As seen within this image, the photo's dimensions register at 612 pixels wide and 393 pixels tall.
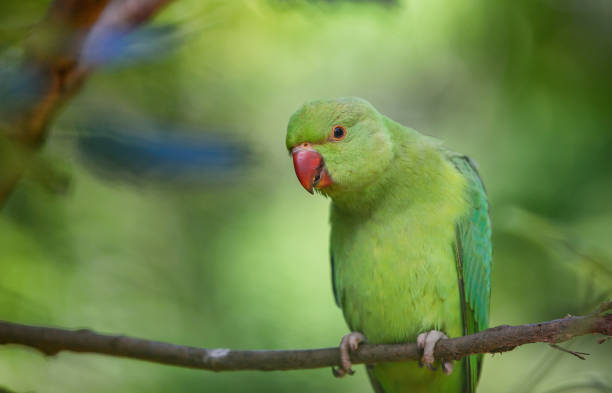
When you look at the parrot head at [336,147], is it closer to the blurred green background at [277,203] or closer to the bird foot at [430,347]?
the blurred green background at [277,203]

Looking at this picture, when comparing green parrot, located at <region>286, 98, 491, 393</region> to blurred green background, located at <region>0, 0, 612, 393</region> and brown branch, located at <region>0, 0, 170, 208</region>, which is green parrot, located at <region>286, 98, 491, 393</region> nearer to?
blurred green background, located at <region>0, 0, 612, 393</region>

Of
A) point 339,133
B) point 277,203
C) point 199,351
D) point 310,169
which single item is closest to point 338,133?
point 339,133

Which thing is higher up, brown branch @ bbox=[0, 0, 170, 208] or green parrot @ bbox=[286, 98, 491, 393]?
brown branch @ bbox=[0, 0, 170, 208]

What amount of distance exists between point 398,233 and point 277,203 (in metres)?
1.51

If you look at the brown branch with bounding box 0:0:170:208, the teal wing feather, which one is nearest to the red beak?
the teal wing feather

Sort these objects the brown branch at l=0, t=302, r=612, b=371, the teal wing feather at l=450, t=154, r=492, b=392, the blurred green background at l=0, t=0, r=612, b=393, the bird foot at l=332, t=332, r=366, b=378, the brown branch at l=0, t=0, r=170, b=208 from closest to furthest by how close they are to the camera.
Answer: the brown branch at l=0, t=0, r=170, b=208, the brown branch at l=0, t=302, r=612, b=371, the blurred green background at l=0, t=0, r=612, b=393, the bird foot at l=332, t=332, r=366, b=378, the teal wing feather at l=450, t=154, r=492, b=392

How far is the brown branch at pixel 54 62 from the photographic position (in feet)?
2.89

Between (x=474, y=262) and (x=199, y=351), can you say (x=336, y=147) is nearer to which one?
(x=474, y=262)

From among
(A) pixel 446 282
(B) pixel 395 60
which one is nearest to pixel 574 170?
(A) pixel 446 282

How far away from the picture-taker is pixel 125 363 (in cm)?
226

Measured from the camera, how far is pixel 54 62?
104cm

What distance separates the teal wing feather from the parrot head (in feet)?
1.07

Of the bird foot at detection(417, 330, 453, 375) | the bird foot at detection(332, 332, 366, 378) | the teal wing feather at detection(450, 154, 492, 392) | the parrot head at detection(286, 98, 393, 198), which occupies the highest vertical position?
the parrot head at detection(286, 98, 393, 198)

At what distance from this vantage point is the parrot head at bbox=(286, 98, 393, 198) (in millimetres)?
1851
